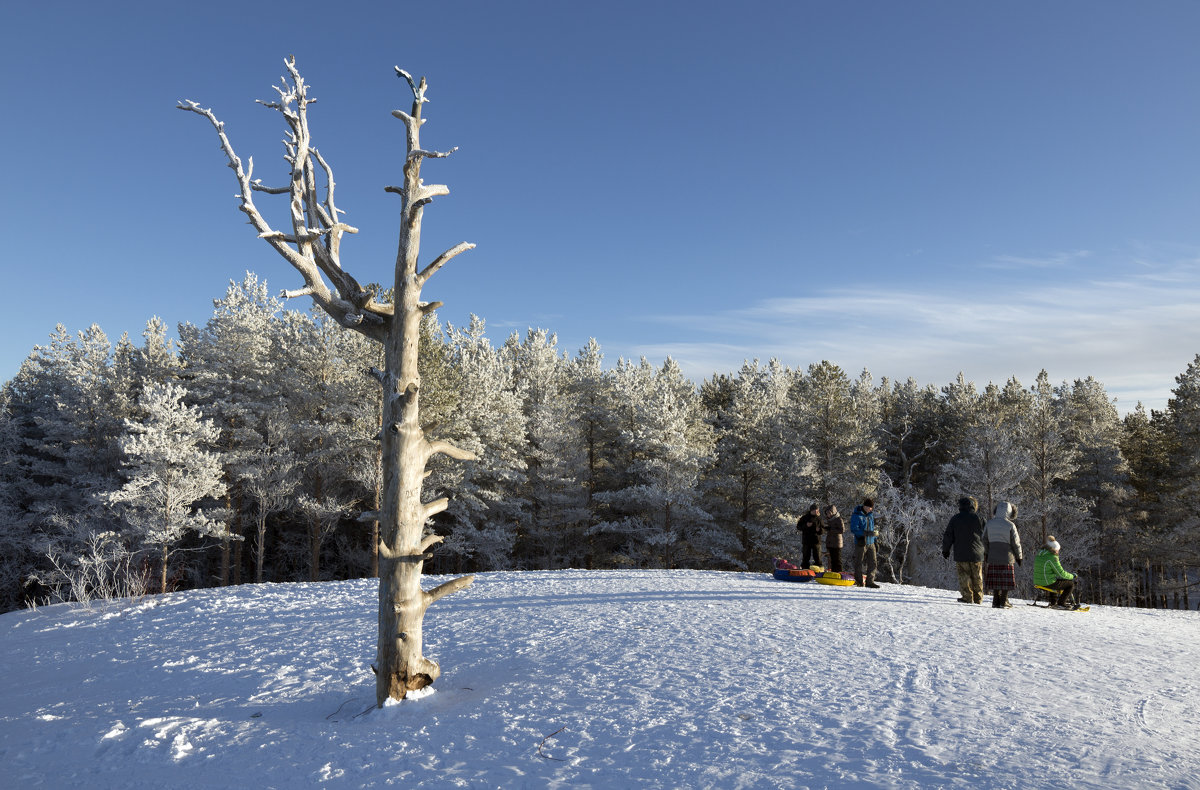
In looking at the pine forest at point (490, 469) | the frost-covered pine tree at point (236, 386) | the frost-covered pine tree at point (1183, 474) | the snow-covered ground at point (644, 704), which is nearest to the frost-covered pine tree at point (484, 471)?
the pine forest at point (490, 469)

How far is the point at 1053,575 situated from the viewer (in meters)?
12.2

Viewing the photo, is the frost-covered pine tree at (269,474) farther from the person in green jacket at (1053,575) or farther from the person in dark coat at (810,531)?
the person in green jacket at (1053,575)

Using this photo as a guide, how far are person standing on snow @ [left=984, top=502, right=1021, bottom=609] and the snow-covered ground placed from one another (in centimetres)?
90

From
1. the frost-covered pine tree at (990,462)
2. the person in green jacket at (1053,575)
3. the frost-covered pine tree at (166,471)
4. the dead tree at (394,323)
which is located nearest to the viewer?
the dead tree at (394,323)

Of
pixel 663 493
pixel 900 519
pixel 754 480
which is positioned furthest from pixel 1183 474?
pixel 663 493

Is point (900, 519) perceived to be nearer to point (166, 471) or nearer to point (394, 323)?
point (394, 323)

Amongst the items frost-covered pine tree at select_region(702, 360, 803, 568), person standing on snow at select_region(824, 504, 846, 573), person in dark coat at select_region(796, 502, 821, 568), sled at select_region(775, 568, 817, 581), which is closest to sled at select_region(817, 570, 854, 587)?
sled at select_region(775, 568, 817, 581)

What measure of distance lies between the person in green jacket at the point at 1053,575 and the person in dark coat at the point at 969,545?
108cm

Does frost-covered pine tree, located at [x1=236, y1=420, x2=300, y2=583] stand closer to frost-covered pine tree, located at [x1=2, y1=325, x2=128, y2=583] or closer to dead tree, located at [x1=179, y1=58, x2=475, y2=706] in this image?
frost-covered pine tree, located at [x1=2, y1=325, x2=128, y2=583]

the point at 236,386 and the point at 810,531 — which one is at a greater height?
the point at 236,386

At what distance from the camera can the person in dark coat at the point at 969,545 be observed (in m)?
11.8

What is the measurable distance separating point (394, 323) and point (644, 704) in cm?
440

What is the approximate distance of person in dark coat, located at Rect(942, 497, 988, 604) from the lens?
11781 mm

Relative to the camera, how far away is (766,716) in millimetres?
5250
